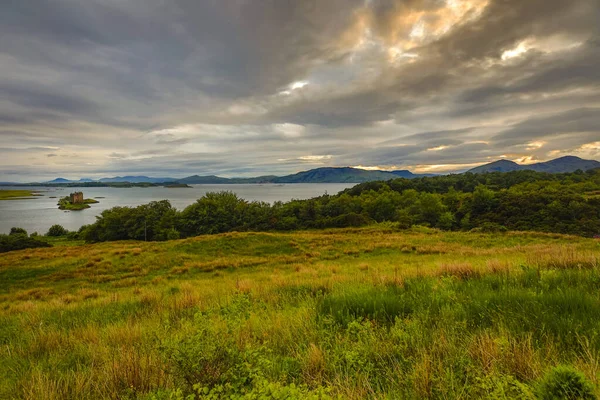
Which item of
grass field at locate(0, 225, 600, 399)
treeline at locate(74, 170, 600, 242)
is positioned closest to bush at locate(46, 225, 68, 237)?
treeline at locate(74, 170, 600, 242)

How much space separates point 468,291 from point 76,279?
21247mm

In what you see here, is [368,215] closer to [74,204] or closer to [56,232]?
[56,232]

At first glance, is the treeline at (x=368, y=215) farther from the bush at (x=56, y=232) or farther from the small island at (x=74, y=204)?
the small island at (x=74, y=204)

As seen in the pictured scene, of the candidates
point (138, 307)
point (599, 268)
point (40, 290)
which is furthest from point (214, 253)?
point (599, 268)

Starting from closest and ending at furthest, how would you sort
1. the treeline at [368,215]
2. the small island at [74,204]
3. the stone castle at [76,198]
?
the treeline at [368,215] < the small island at [74,204] < the stone castle at [76,198]

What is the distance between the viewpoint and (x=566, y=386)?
6.23ft

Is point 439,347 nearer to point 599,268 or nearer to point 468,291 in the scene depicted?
point 468,291

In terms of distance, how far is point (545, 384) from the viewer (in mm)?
2027

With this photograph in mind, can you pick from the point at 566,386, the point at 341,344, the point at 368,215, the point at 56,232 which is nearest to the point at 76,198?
the point at 56,232

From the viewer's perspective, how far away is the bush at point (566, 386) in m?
1.89

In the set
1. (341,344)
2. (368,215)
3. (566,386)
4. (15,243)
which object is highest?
(566,386)

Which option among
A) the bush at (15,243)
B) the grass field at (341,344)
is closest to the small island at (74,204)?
the bush at (15,243)

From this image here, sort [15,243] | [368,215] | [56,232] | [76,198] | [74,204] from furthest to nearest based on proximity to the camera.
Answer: [76,198] < [74,204] < [56,232] < [368,215] < [15,243]

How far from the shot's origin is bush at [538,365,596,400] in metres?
1.89
